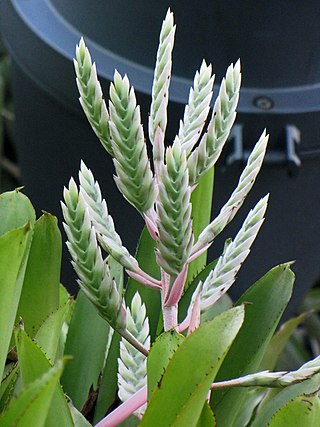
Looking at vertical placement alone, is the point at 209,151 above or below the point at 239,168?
above

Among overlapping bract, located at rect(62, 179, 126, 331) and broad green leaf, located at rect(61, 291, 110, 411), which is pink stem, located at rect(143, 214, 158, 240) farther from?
broad green leaf, located at rect(61, 291, 110, 411)

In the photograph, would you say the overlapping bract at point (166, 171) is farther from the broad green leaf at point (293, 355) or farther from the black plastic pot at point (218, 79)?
the broad green leaf at point (293, 355)

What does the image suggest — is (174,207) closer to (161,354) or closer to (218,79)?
(161,354)

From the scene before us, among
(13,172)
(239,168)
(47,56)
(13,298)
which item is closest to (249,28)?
(239,168)

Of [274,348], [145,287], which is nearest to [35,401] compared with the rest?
[145,287]

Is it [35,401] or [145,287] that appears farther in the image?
[145,287]

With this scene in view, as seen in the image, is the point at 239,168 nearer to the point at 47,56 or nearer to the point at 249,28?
the point at 249,28
